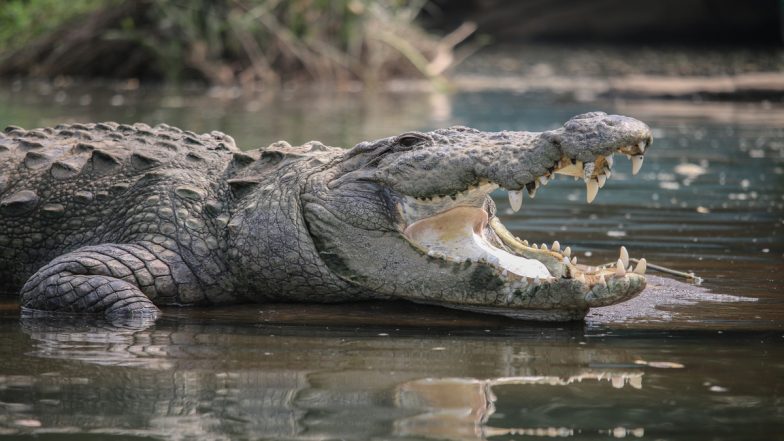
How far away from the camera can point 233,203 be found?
Result: 5762 millimetres

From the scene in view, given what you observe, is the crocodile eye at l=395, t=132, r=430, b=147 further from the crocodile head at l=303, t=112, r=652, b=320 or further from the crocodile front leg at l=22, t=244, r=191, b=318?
the crocodile front leg at l=22, t=244, r=191, b=318

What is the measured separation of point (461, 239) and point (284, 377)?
150 cm

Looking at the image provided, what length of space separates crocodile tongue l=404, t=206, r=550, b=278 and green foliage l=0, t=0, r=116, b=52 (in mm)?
16305

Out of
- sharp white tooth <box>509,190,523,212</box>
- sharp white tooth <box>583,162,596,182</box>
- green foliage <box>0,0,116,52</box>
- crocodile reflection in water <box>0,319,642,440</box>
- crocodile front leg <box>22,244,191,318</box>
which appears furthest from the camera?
green foliage <box>0,0,116,52</box>

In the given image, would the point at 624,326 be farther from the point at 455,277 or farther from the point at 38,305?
the point at 38,305

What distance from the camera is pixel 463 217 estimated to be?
17.9ft

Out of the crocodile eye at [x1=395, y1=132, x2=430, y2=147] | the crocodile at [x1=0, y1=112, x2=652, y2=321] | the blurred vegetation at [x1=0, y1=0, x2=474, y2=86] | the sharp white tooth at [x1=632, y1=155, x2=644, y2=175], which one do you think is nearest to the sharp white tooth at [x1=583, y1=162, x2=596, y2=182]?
the crocodile at [x1=0, y1=112, x2=652, y2=321]

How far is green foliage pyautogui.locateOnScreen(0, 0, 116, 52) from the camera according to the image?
20.8 m

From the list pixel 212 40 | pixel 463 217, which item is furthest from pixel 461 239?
pixel 212 40

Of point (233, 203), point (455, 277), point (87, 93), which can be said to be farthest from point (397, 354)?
point (87, 93)

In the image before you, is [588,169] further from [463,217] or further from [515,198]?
[463,217]

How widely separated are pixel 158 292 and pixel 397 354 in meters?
1.47

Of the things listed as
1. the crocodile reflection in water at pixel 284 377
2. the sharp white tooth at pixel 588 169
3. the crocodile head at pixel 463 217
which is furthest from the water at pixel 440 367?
the sharp white tooth at pixel 588 169

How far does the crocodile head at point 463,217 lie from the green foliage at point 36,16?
16.2 m
